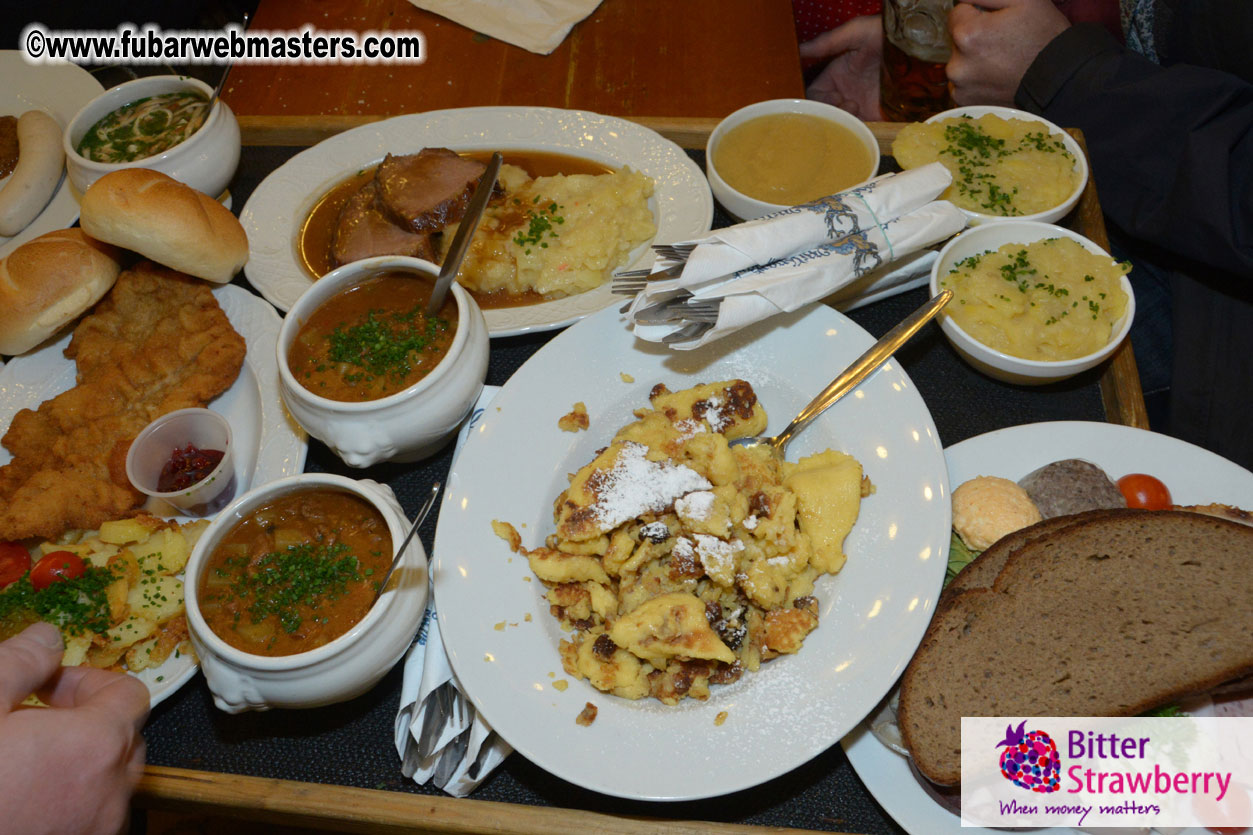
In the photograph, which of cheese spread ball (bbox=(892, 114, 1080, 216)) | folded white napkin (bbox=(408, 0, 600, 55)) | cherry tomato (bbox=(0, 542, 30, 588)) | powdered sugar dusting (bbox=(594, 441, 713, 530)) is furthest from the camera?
folded white napkin (bbox=(408, 0, 600, 55))

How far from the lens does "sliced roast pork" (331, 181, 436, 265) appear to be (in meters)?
2.82

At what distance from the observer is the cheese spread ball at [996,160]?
2689mm

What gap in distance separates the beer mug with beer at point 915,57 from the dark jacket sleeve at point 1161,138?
0.68m

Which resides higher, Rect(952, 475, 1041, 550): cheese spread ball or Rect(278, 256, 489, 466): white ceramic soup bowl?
Rect(278, 256, 489, 466): white ceramic soup bowl

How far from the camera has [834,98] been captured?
173 inches

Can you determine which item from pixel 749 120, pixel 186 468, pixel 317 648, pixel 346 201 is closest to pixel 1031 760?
pixel 317 648

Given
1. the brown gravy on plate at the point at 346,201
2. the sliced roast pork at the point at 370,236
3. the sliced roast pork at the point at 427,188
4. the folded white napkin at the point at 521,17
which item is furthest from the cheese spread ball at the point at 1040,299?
the folded white napkin at the point at 521,17

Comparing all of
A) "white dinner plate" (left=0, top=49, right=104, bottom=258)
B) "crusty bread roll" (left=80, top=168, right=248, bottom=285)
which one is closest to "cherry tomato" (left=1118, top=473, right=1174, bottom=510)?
"crusty bread roll" (left=80, top=168, right=248, bottom=285)

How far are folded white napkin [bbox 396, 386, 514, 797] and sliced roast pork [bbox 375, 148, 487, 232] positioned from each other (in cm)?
157

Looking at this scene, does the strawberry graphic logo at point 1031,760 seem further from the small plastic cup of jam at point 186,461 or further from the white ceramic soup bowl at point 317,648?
the small plastic cup of jam at point 186,461

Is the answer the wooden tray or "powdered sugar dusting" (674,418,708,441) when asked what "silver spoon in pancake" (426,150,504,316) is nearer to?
"powdered sugar dusting" (674,418,708,441)

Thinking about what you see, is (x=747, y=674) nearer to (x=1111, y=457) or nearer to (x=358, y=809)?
(x=358, y=809)

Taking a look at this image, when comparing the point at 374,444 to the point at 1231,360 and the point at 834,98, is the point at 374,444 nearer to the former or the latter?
the point at 1231,360

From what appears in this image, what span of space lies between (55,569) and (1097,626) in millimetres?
2711
